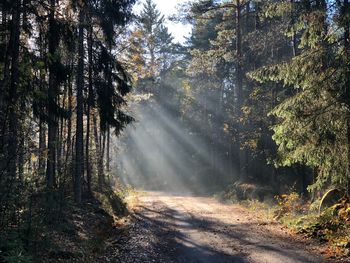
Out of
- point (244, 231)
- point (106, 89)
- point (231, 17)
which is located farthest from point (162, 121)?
point (244, 231)

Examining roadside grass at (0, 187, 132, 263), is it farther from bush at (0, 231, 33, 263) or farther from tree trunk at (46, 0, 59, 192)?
tree trunk at (46, 0, 59, 192)

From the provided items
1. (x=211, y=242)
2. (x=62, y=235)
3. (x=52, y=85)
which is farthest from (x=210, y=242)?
(x=52, y=85)

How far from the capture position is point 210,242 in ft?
37.1

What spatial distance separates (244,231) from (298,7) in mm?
7622

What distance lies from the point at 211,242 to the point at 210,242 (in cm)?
3

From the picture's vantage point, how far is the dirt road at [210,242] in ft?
30.8

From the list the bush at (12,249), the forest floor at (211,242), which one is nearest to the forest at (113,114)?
the bush at (12,249)

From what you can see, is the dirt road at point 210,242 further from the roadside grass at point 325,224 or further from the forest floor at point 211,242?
the roadside grass at point 325,224

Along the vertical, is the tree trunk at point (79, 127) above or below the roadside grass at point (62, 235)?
above

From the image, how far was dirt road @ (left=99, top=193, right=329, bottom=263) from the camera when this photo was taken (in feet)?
30.8

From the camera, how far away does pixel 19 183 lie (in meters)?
7.02

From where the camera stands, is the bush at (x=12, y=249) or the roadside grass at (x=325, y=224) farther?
the roadside grass at (x=325, y=224)

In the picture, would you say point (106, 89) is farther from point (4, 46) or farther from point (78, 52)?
point (4, 46)

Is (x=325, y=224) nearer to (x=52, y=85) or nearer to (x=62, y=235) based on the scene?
(x=62, y=235)
